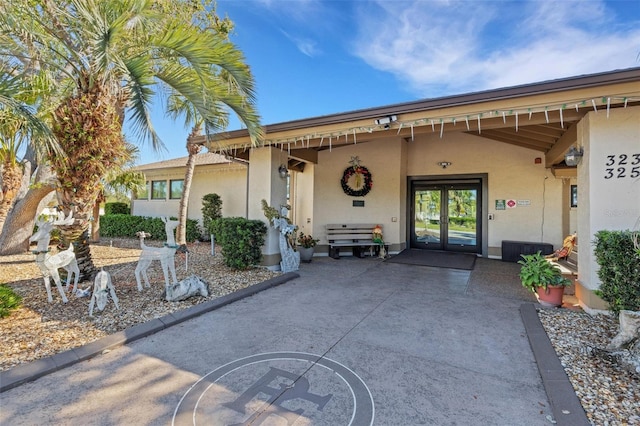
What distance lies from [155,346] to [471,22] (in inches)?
345

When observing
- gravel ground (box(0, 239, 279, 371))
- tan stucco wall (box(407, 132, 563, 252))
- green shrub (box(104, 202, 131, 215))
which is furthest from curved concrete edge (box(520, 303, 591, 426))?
green shrub (box(104, 202, 131, 215))

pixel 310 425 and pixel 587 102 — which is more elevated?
pixel 587 102

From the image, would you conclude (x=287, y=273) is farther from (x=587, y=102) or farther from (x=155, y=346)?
(x=587, y=102)

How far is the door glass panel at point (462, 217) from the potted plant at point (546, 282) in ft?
15.8

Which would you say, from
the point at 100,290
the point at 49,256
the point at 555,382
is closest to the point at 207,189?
the point at 49,256

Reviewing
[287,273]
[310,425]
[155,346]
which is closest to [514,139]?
[287,273]

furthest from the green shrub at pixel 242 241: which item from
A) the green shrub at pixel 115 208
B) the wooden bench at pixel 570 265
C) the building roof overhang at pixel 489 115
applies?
the green shrub at pixel 115 208

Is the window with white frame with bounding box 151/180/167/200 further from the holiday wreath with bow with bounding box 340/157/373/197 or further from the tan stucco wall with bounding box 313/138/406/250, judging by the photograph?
the holiday wreath with bow with bounding box 340/157/373/197

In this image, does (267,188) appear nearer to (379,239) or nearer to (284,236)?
(284,236)

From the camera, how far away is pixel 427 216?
9.84 m

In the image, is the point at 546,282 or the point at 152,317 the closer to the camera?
the point at 152,317

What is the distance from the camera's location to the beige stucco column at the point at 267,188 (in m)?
6.62

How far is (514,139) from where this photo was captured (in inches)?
299

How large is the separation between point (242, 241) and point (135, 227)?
939 cm
